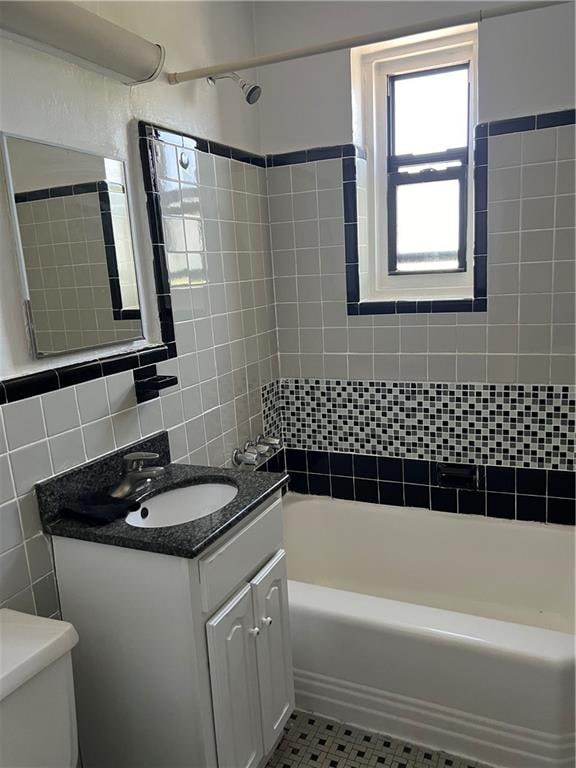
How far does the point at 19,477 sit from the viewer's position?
4.59 feet

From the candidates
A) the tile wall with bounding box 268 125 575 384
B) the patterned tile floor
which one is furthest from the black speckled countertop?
the tile wall with bounding box 268 125 575 384

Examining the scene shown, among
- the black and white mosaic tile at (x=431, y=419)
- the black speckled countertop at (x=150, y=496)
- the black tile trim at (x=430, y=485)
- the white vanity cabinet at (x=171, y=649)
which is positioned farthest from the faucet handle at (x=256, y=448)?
the white vanity cabinet at (x=171, y=649)

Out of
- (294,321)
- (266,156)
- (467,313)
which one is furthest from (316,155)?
(467,313)

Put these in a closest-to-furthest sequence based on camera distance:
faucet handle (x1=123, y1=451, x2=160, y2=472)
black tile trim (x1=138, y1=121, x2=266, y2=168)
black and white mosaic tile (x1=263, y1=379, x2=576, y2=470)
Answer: faucet handle (x1=123, y1=451, x2=160, y2=472), black tile trim (x1=138, y1=121, x2=266, y2=168), black and white mosaic tile (x1=263, y1=379, x2=576, y2=470)

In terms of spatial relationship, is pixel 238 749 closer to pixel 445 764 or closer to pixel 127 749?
pixel 127 749

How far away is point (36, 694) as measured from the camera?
1.17 m

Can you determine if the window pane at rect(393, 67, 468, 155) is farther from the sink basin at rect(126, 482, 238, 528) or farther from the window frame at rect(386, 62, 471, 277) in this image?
the sink basin at rect(126, 482, 238, 528)

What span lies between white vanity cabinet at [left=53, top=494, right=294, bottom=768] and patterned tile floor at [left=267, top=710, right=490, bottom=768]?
219 mm

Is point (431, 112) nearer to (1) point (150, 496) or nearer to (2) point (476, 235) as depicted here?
(2) point (476, 235)

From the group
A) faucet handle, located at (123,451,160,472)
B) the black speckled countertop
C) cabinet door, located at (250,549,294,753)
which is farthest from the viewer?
faucet handle, located at (123,451,160,472)

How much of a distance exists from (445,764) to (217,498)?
104 centimetres

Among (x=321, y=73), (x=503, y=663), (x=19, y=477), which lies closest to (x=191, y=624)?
(x=19, y=477)

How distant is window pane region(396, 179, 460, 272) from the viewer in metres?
2.43

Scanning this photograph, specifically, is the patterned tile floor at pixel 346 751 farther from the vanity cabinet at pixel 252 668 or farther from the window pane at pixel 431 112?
the window pane at pixel 431 112
